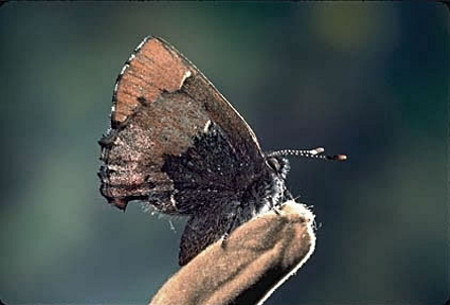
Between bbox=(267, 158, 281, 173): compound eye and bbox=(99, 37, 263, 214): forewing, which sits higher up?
bbox=(99, 37, 263, 214): forewing

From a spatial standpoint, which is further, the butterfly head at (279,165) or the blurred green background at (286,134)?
the blurred green background at (286,134)

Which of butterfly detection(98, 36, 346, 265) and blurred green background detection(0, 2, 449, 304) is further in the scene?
blurred green background detection(0, 2, 449, 304)

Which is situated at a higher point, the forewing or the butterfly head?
the forewing

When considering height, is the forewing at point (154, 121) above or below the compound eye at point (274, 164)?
above

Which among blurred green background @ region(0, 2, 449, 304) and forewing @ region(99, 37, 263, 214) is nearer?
forewing @ region(99, 37, 263, 214)

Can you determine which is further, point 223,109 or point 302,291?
point 302,291
